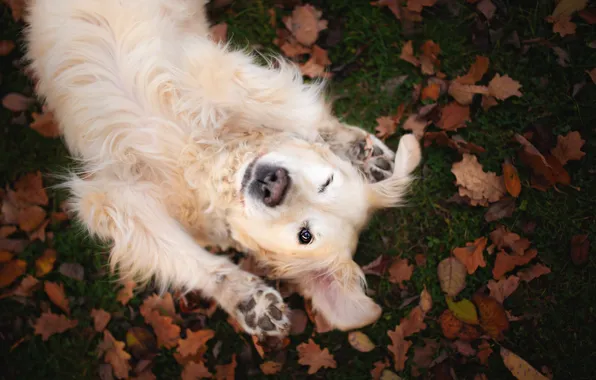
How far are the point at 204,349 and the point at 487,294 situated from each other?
8.53 feet

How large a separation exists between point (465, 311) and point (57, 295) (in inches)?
147

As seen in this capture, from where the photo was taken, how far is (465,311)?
3.90m

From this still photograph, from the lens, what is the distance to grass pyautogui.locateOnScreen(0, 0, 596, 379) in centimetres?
385

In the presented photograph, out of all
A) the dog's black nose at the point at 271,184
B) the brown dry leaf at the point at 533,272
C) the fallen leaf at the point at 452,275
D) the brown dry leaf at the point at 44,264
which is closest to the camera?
the dog's black nose at the point at 271,184

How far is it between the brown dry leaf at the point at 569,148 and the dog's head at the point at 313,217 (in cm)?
150

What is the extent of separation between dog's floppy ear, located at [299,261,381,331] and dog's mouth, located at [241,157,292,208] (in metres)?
0.79

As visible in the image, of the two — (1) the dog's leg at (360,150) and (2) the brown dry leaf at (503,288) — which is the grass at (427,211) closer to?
(2) the brown dry leaf at (503,288)

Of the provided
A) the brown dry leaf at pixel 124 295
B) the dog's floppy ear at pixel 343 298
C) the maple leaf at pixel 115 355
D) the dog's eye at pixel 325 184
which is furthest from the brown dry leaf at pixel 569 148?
the maple leaf at pixel 115 355

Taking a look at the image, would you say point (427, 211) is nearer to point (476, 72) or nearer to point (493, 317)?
point (493, 317)

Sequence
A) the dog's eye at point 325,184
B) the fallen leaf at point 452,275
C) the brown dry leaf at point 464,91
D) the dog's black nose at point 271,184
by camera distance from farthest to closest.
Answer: the brown dry leaf at point 464,91
the fallen leaf at point 452,275
the dog's eye at point 325,184
the dog's black nose at point 271,184

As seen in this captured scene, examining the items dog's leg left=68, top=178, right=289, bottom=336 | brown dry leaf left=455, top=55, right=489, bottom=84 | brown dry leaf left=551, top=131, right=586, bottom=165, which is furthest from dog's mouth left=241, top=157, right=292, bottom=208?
brown dry leaf left=551, top=131, right=586, bottom=165

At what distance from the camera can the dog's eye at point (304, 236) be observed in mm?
2906

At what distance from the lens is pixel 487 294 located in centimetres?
388

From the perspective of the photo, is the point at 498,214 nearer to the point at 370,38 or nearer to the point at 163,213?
the point at 370,38
